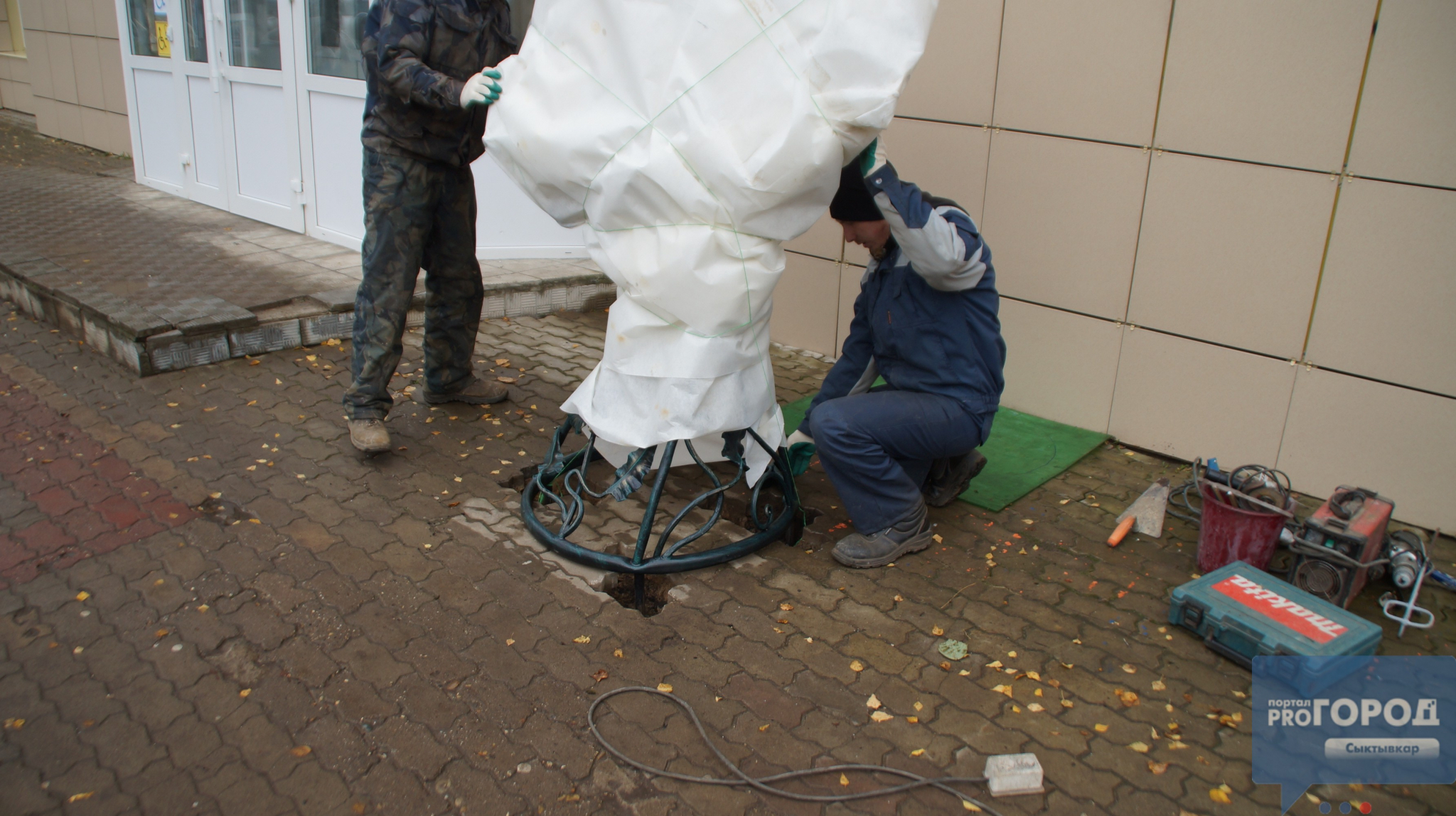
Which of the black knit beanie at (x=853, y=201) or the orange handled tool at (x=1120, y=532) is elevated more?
the black knit beanie at (x=853, y=201)

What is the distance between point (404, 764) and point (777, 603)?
127cm

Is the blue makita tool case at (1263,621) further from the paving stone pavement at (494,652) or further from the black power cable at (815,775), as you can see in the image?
the black power cable at (815,775)

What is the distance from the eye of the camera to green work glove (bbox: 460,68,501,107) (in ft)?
9.91

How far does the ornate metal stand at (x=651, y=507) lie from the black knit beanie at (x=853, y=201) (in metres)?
0.82

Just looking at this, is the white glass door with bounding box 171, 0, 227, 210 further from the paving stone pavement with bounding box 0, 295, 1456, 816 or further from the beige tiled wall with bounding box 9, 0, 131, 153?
the paving stone pavement with bounding box 0, 295, 1456, 816

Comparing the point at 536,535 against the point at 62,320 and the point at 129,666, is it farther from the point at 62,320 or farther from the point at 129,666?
the point at 62,320

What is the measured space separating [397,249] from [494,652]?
195 centimetres

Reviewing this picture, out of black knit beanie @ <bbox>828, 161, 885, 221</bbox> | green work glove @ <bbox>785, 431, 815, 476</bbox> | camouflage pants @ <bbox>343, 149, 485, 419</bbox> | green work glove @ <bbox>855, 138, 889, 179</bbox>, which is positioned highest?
green work glove @ <bbox>855, 138, 889, 179</bbox>

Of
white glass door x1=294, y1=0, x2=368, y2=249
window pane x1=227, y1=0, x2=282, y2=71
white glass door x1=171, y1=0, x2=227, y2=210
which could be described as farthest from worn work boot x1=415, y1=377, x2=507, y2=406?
white glass door x1=171, y1=0, x2=227, y2=210

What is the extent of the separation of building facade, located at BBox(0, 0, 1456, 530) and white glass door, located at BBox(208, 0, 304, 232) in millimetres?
3364

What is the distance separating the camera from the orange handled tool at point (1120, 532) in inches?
138

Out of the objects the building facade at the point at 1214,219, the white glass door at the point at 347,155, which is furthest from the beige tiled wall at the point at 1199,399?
the white glass door at the point at 347,155

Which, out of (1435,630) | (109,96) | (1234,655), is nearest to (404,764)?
(1234,655)

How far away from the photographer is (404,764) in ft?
7.77
